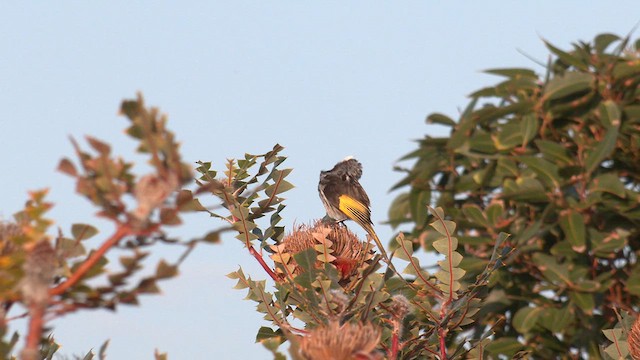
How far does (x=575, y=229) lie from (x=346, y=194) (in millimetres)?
1943

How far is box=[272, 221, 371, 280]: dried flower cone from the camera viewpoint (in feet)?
13.8

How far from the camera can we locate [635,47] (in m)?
7.49

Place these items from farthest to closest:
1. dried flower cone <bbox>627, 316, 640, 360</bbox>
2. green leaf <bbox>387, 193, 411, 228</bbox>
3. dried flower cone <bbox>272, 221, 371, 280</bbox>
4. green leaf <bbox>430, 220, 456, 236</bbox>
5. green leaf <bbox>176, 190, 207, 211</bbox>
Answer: green leaf <bbox>387, 193, 411, 228</bbox> → dried flower cone <bbox>272, 221, 371, 280</bbox> → green leaf <bbox>430, 220, 456, 236</bbox> → dried flower cone <bbox>627, 316, 640, 360</bbox> → green leaf <bbox>176, 190, 207, 211</bbox>

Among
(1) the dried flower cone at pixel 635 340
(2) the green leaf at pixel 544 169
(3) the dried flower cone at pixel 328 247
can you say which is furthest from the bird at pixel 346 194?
(1) the dried flower cone at pixel 635 340

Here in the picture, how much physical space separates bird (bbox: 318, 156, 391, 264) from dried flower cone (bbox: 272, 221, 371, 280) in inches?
118

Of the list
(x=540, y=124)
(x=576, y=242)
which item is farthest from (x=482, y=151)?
(x=576, y=242)

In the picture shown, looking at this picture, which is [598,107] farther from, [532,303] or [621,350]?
[621,350]

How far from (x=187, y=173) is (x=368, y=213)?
647 cm

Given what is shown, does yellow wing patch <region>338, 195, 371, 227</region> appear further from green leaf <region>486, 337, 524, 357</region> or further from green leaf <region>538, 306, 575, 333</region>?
green leaf <region>538, 306, 575, 333</region>

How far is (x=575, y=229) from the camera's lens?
264 inches

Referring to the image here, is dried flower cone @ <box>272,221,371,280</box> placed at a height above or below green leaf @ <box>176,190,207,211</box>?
above

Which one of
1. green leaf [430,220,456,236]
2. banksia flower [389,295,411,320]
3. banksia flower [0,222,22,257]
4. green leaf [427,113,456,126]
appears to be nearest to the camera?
banksia flower [0,222,22,257]

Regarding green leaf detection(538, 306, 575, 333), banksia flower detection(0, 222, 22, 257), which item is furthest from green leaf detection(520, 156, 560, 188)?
banksia flower detection(0, 222, 22, 257)

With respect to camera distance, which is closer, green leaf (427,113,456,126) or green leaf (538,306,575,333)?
green leaf (538,306,575,333)
